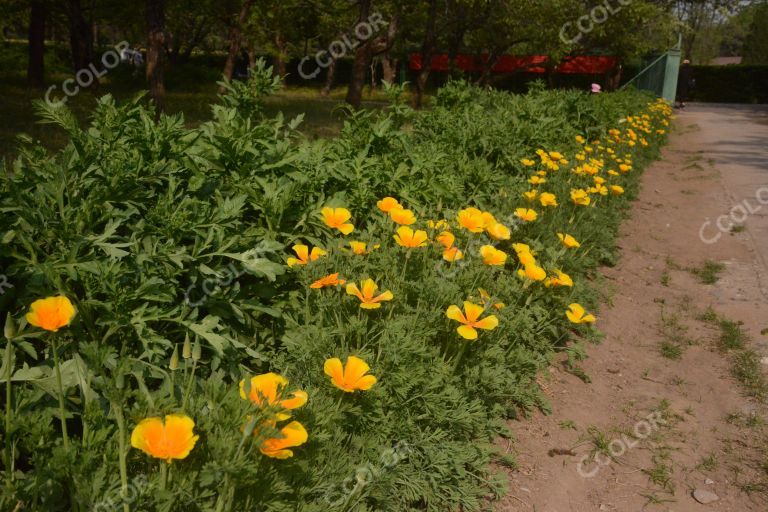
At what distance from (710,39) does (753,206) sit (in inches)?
2943

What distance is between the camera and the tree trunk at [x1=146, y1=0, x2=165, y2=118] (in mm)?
9938

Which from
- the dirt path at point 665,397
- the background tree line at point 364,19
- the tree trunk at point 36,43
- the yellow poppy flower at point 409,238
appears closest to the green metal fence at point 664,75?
the background tree line at point 364,19

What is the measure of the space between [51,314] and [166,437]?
1.41 ft

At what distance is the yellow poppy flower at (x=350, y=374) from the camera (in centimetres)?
196

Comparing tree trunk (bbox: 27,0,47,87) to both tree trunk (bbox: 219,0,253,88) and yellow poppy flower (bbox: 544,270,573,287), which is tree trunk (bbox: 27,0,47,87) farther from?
yellow poppy flower (bbox: 544,270,573,287)

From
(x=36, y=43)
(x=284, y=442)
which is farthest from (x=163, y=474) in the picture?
(x=36, y=43)

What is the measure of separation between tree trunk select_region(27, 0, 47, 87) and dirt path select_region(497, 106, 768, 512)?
15.9 metres

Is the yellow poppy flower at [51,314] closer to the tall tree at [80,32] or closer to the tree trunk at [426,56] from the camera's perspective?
the tree trunk at [426,56]

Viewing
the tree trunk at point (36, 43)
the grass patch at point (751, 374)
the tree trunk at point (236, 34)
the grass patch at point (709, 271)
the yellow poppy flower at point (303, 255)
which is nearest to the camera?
the yellow poppy flower at point (303, 255)

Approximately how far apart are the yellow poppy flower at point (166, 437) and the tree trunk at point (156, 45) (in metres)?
9.17

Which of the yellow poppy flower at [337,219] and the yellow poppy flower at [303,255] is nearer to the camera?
the yellow poppy flower at [303,255]

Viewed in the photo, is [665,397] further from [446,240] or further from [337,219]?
[337,219]

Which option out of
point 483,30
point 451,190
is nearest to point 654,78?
point 483,30

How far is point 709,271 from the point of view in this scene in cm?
538
